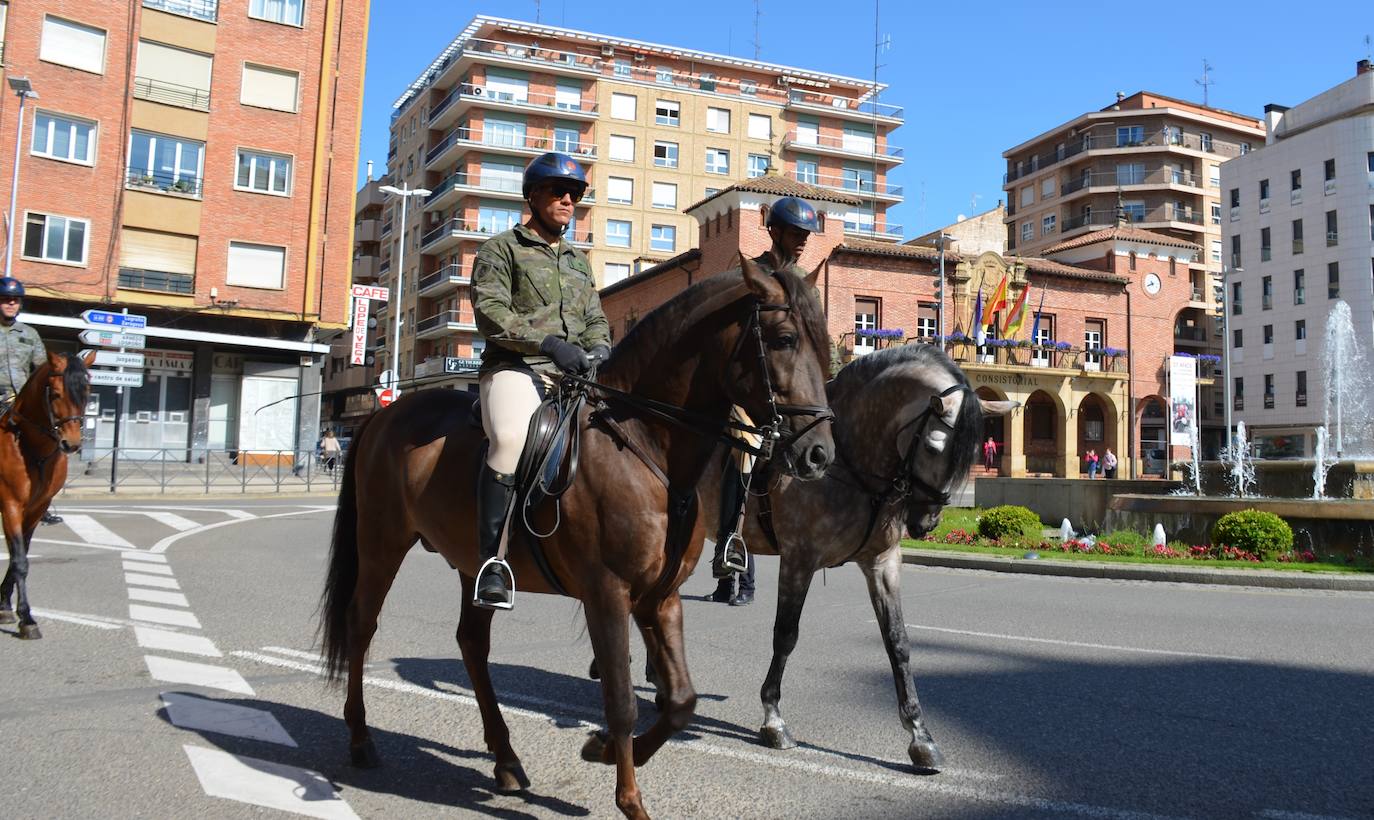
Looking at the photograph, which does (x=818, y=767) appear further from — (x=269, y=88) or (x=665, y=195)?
(x=665, y=195)

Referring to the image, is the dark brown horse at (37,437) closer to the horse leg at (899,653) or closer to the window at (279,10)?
the horse leg at (899,653)

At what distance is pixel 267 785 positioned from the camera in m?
4.11

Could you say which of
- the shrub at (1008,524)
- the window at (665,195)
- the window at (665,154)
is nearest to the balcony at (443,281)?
the window at (665,195)

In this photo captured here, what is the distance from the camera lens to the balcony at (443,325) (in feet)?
203

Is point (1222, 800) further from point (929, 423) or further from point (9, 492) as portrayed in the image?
point (9, 492)

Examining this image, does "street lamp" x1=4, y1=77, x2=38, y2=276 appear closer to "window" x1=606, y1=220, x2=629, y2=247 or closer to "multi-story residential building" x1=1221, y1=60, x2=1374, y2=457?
"window" x1=606, y1=220, x2=629, y2=247

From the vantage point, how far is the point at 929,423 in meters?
5.36

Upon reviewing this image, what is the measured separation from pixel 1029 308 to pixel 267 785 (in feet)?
148

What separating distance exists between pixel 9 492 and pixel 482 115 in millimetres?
58357

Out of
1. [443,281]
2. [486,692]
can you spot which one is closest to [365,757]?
[486,692]

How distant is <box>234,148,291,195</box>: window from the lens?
34.4m

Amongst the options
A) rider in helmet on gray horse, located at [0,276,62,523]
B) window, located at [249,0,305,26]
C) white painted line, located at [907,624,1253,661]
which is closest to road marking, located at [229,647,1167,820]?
white painted line, located at [907,624,1253,661]

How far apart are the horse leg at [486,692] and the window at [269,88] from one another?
1402 inches

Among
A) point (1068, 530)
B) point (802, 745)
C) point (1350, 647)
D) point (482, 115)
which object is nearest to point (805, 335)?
point (802, 745)
